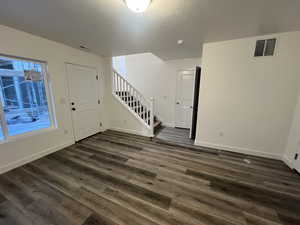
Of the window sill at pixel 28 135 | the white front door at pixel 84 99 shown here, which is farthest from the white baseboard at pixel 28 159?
the white front door at pixel 84 99

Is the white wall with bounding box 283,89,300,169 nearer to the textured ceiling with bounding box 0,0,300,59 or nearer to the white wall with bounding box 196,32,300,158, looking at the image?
the white wall with bounding box 196,32,300,158

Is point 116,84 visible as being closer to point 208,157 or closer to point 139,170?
point 139,170

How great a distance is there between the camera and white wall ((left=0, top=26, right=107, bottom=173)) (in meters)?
2.09

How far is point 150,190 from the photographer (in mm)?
1759

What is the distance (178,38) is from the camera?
8.09 feet

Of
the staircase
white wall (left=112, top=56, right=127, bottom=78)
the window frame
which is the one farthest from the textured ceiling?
white wall (left=112, top=56, right=127, bottom=78)

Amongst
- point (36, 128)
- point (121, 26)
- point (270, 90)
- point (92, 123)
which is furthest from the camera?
point (92, 123)

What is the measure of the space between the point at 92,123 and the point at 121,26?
2.77 meters

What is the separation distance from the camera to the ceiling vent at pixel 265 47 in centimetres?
224

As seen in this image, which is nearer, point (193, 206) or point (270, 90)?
point (193, 206)

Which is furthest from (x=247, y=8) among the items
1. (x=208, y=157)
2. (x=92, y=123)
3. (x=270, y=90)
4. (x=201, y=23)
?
(x=92, y=123)

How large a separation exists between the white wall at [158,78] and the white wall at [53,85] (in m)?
1.86

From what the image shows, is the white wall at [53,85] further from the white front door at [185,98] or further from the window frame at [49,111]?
the white front door at [185,98]

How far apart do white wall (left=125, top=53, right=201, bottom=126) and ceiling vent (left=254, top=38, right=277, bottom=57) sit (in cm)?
204
